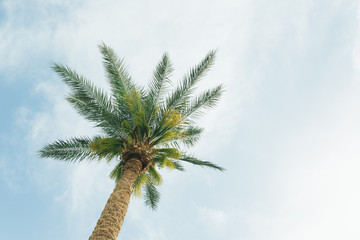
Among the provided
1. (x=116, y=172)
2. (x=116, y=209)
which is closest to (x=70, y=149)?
(x=116, y=172)

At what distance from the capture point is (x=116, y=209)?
249 inches

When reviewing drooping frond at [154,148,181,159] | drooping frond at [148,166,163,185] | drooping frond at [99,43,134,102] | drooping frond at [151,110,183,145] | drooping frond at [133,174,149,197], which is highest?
drooping frond at [99,43,134,102]

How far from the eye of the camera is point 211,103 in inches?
399

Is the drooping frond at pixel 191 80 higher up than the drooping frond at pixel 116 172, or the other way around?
the drooping frond at pixel 191 80

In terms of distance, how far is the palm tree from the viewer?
330 inches

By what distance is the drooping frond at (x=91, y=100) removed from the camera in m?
9.19

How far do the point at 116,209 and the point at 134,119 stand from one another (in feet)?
10.6

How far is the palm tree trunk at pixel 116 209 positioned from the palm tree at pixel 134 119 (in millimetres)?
43

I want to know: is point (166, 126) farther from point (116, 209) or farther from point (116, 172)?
point (116, 209)

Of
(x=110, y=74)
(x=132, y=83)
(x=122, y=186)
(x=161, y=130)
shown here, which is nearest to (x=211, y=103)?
(x=161, y=130)

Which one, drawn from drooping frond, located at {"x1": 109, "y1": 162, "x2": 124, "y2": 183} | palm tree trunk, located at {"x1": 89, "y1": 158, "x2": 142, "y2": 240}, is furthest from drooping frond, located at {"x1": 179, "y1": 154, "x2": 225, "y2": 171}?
palm tree trunk, located at {"x1": 89, "y1": 158, "x2": 142, "y2": 240}

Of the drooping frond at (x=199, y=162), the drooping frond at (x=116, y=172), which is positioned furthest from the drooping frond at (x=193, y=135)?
the drooping frond at (x=116, y=172)

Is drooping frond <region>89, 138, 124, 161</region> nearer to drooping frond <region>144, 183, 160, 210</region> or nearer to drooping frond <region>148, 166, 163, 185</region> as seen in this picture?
drooping frond <region>148, 166, 163, 185</region>

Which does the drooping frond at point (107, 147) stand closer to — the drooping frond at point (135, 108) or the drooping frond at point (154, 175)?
the drooping frond at point (135, 108)
